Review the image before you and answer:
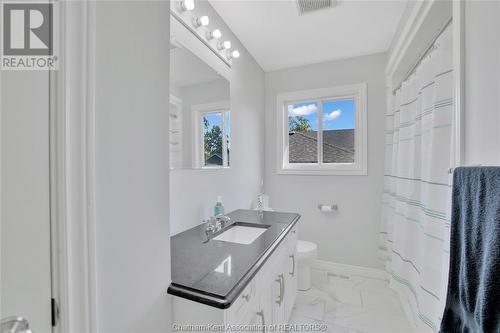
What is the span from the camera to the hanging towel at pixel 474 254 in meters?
0.57

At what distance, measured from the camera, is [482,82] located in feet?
2.75

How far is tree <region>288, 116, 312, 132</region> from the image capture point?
2.86 metres

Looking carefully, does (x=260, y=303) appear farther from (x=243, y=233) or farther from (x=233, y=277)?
(x=243, y=233)

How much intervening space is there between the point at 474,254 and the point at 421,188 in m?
1.01

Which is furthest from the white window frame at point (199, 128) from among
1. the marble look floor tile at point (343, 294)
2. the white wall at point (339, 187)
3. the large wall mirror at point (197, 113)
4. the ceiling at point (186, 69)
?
the marble look floor tile at point (343, 294)

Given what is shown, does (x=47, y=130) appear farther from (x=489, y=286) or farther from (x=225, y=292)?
(x=489, y=286)

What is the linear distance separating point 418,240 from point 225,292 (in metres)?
1.55

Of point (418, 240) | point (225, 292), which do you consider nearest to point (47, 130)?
point (225, 292)

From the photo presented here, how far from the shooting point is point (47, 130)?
49 cm

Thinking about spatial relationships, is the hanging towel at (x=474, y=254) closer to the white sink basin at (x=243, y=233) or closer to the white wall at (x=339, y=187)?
the white sink basin at (x=243, y=233)

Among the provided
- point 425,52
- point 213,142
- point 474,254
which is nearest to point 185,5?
point 213,142

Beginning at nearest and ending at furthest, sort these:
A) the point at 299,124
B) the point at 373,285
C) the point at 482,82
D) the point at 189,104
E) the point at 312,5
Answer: the point at 482,82 < the point at 189,104 < the point at 312,5 < the point at 373,285 < the point at 299,124

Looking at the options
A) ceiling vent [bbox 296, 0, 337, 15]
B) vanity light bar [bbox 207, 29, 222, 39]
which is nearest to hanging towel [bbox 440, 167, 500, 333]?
ceiling vent [bbox 296, 0, 337, 15]

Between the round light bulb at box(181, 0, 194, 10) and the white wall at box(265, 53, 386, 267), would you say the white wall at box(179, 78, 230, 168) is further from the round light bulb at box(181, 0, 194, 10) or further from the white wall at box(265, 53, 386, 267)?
the white wall at box(265, 53, 386, 267)
